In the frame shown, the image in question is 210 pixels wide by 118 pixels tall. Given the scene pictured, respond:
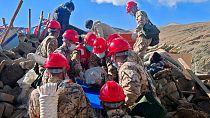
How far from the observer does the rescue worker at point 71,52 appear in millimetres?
7934

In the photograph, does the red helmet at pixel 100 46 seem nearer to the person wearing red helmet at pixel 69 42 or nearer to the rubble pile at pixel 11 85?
the person wearing red helmet at pixel 69 42

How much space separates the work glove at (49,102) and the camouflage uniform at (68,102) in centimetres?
12

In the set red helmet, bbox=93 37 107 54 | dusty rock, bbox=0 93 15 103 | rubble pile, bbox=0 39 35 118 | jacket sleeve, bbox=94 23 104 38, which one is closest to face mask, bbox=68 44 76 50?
red helmet, bbox=93 37 107 54

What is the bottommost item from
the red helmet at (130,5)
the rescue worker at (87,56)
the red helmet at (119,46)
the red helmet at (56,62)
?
the red helmet at (56,62)

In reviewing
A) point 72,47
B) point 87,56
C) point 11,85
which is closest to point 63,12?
point 11,85

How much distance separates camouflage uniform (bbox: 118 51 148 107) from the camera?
5.46 metres

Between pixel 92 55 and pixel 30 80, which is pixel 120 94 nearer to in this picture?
pixel 92 55

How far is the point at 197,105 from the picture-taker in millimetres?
8938

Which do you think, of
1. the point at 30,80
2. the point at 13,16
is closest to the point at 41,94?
the point at 30,80

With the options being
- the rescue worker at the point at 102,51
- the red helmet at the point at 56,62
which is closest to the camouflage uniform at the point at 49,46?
the rescue worker at the point at 102,51

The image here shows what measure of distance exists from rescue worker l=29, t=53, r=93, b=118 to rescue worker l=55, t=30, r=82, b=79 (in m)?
2.90

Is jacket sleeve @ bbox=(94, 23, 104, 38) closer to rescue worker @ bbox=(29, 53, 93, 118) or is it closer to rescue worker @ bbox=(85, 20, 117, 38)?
rescue worker @ bbox=(85, 20, 117, 38)

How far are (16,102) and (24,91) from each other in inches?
12.6

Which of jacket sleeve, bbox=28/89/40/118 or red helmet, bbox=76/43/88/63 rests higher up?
red helmet, bbox=76/43/88/63
